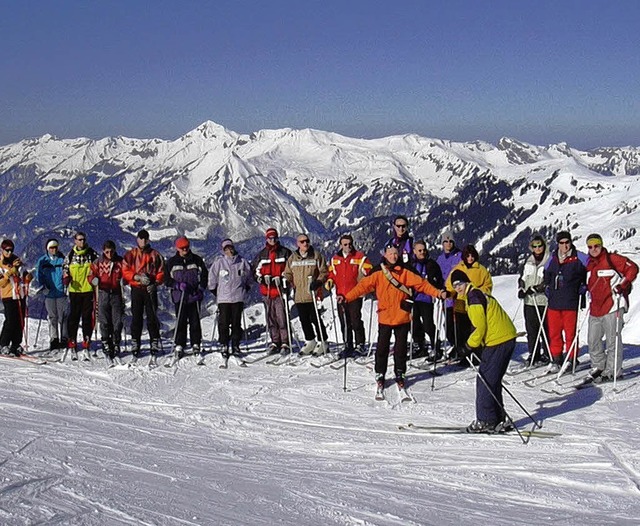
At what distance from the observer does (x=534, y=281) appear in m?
14.0

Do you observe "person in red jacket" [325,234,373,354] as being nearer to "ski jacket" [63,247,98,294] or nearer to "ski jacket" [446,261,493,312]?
"ski jacket" [446,261,493,312]

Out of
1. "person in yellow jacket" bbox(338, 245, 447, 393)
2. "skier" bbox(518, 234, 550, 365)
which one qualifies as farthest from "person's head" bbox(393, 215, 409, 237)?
"skier" bbox(518, 234, 550, 365)

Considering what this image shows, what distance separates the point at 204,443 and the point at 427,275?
19.5 ft

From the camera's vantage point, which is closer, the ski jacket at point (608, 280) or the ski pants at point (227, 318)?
the ski jacket at point (608, 280)

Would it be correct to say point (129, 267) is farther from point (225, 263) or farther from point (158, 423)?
point (158, 423)

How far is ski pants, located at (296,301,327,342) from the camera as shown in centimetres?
1486

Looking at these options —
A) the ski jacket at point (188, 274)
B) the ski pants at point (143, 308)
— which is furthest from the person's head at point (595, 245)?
the ski pants at point (143, 308)

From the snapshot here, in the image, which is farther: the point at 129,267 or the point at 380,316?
the point at 129,267

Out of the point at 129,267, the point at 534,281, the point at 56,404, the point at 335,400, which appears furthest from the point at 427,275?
the point at 56,404

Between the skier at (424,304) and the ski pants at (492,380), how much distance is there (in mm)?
3465

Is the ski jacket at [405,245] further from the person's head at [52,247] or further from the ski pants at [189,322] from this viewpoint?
the person's head at [52,247]

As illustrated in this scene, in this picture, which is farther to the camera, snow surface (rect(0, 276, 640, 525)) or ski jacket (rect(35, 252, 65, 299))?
ski jacket (rect(35, 252, 65, 299))

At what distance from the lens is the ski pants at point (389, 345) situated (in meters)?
11.8

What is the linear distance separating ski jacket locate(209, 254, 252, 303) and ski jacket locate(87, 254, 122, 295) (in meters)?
1.69
